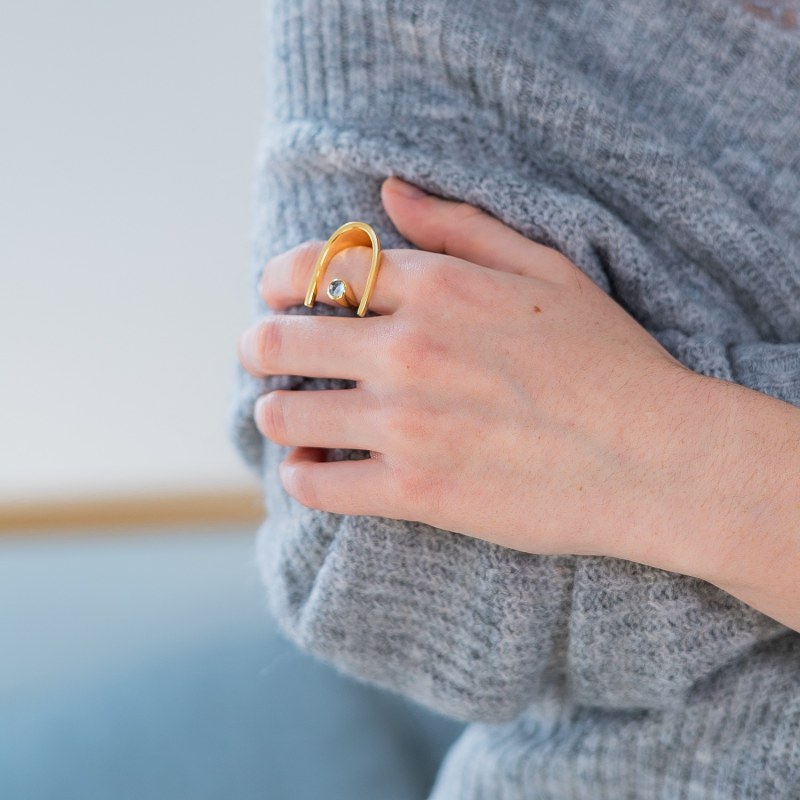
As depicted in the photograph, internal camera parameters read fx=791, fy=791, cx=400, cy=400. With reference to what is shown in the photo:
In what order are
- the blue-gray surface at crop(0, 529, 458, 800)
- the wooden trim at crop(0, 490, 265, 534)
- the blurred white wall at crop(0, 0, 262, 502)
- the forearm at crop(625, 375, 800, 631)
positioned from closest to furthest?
1. the forearm at crop(625, 375, 800, 631)
2. the blue-gray surface at crop(0, 529, 458, 800)
3. the blurred white wall at crop(0, 0, 262, 502)
4. the wooden trim at crop(0, 490, 265, 534)

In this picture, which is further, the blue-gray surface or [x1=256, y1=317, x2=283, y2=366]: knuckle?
the blue-gray surface

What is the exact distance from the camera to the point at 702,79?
681 mm

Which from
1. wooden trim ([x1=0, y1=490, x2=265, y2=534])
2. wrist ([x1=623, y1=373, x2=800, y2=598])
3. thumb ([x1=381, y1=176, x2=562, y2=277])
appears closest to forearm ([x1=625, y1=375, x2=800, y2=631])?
wrist ([x1=623, y1=373, x2=800, y2=598])

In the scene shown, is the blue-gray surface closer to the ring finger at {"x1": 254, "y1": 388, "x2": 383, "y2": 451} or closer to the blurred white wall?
the blurred white wall

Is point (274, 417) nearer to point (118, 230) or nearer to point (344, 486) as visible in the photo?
point (344, 486)

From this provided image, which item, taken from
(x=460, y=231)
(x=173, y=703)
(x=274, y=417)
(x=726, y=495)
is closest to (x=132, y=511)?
(x=173, y=703)

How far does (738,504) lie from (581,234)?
9.5 inches

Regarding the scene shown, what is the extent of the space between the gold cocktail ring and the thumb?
56 mm

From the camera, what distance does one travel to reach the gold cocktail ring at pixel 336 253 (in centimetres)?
58

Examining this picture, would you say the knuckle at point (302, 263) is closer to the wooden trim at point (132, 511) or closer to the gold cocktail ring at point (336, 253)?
the gold cocktail ring at point (336, 253)

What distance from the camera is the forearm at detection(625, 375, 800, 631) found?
552 millimetres

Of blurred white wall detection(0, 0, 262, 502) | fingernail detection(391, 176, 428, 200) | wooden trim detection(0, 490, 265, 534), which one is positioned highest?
fingernail detection(391, 176, 428, 200)

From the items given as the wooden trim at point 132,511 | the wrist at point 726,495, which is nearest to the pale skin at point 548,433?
the wrist at point 726,495

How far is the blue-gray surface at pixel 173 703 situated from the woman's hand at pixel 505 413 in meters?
0.60
